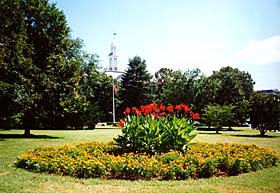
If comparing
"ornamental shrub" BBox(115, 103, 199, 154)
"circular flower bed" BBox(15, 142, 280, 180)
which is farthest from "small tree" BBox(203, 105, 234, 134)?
"circular flower bed" BBox(15, 142, 280, 180)

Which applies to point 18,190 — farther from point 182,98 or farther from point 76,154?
point 182,98

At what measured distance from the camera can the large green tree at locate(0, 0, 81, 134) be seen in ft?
67.3

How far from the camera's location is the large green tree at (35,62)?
20.5 meters

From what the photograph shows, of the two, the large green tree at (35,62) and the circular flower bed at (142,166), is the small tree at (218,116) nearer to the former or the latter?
the large green tree at (35,62)

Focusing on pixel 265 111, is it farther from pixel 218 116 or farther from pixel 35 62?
pixel 35 62

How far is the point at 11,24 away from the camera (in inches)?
846

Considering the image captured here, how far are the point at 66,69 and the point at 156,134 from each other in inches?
510

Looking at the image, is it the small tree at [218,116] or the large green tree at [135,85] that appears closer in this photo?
the small tree at [218,116]

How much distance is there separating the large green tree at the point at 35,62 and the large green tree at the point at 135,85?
102 feet

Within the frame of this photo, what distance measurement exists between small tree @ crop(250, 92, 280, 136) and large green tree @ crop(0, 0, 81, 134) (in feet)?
57.7

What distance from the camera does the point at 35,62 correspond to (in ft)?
73.0

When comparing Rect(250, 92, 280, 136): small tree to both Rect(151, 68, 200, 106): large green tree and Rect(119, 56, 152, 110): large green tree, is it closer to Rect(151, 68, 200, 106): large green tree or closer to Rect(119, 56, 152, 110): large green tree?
Rect(151, 68, 200, 106): large green tree

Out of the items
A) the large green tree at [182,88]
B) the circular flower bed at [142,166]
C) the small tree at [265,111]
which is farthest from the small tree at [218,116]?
the circular flower bed at [142,166]

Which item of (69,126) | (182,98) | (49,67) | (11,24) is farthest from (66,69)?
(182,98)
